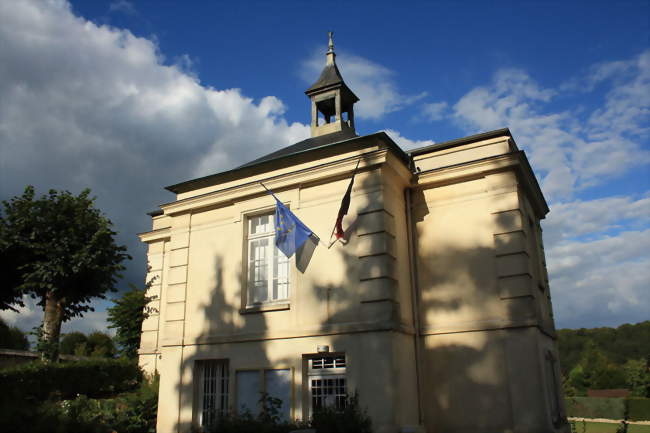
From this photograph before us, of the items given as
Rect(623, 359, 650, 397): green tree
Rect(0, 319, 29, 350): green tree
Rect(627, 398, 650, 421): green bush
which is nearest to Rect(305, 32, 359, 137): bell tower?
Rect(0, 319, 29, 350): green tree

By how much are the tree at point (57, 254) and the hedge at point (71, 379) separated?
98cm

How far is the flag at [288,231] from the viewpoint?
39.8ft

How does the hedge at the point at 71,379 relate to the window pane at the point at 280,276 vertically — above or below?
below

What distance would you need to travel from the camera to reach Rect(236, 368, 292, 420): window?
11605 millimetres

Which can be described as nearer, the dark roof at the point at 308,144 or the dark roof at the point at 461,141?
the dark roof at the point at 461,141

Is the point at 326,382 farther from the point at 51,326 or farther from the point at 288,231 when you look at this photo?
the point at 51,326

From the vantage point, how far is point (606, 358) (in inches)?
2269

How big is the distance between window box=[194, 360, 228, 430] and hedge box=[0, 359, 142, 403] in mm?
5362

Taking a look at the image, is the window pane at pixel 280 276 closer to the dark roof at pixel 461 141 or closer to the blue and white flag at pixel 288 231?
the blue and white flag at pixel 288 231

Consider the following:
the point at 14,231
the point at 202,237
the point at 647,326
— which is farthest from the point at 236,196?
the point at 647,326

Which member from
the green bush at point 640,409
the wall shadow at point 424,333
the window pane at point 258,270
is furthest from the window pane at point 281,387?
the green bush at point 640,409

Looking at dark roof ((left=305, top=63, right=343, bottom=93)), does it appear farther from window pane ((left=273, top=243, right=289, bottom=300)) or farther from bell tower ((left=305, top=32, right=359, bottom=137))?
window pane ((left=273, top=243, right=289, bottom=300))

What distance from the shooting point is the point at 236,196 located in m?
13.8

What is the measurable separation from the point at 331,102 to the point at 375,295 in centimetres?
813
